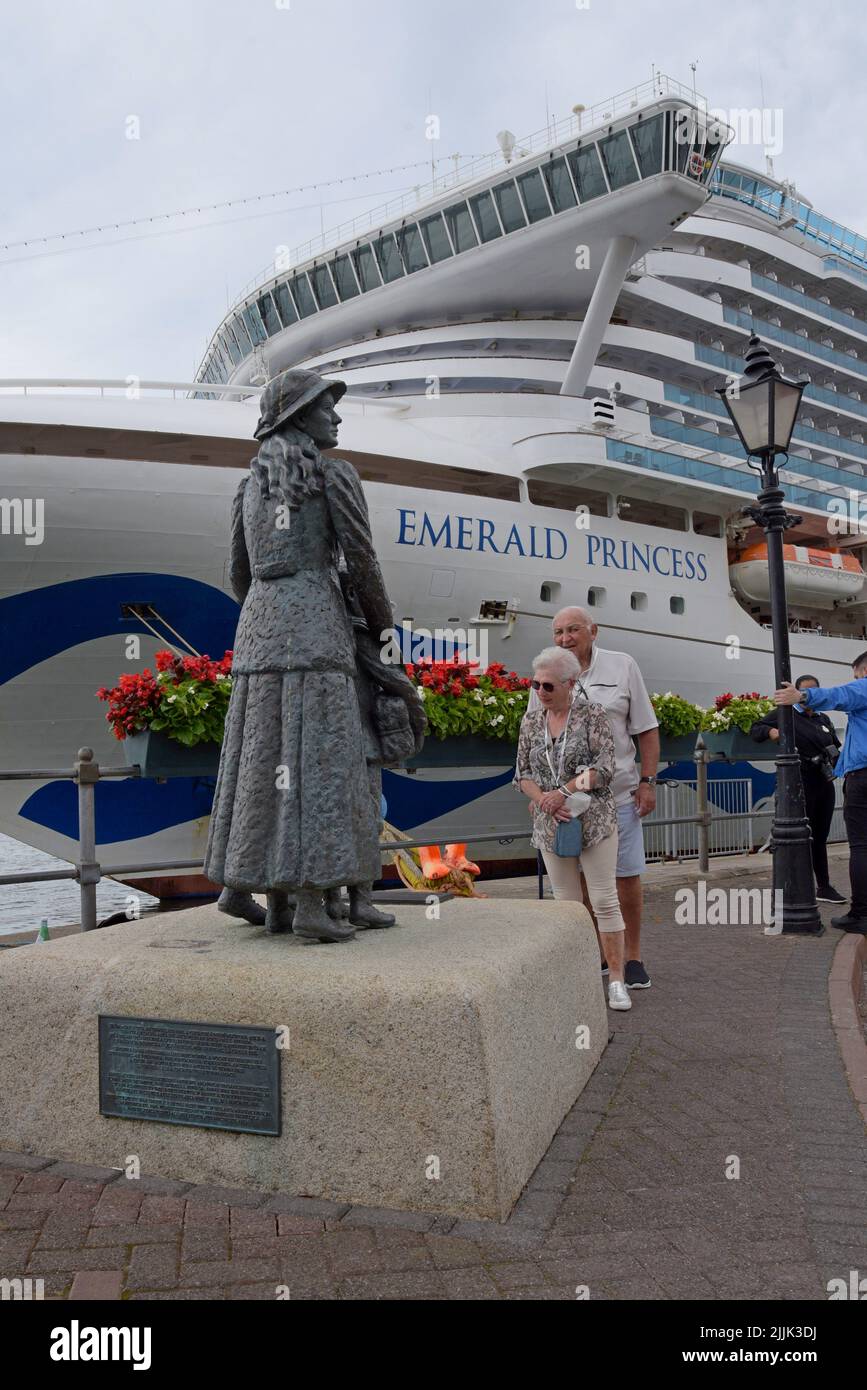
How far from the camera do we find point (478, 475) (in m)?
13.2

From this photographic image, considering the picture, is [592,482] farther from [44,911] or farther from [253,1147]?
[253,1147]

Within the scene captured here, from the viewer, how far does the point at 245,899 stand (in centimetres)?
374

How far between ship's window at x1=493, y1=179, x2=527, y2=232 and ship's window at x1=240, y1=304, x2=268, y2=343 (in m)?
5.96

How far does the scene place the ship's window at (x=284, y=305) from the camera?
1948 cm

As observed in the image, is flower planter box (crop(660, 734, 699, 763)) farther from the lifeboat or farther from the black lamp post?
the lifeboat

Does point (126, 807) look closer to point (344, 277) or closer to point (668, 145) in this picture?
point (344, 277)

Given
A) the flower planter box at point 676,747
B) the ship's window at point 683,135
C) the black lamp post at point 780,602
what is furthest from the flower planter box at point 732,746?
the ship's window at point 683,135

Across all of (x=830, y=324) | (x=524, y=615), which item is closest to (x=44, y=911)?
(x=524, y=615)

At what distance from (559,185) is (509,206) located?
0.98m

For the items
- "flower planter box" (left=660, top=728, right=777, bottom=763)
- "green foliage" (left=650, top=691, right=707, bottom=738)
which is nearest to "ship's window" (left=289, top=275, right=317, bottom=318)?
"green foliage" (left=650, top=691, right=707, bottom=738)

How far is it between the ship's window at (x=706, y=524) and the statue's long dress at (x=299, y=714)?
47.1ft

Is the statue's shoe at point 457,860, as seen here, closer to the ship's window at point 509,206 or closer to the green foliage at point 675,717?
the green foliage at point 675,717

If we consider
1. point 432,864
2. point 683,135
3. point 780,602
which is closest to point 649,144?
point 683,135

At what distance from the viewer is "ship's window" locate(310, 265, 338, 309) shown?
1867 cm
